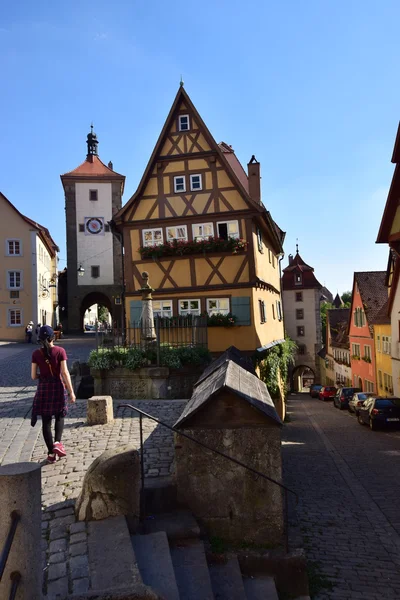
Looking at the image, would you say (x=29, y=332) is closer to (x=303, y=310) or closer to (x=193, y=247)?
(x=193, y=247)

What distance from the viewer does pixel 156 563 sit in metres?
4.52

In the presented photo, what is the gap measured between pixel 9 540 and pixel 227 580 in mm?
2635

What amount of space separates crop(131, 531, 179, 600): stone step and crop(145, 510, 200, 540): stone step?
1.12ft

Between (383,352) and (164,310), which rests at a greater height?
(164,310)

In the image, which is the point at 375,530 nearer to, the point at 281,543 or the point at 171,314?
the point at 281,543

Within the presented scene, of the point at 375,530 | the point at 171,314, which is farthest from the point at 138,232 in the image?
the point at 375,530

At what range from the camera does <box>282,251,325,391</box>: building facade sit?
54656mm

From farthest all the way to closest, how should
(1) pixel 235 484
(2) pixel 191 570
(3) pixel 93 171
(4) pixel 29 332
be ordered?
(3) pixel 93 171, (4) pixel 29 332, (1) pixel 235 484, (2) pixel 191 570

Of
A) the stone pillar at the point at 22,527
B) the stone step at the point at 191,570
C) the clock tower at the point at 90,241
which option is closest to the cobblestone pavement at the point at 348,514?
the stone step at the point at 191,570

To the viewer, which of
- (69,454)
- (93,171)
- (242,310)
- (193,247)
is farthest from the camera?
(93,171)

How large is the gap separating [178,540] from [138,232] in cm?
1713

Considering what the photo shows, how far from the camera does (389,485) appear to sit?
10.9 metres

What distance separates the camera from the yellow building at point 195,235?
20266mm

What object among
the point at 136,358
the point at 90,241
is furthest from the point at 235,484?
the point at 90,241
